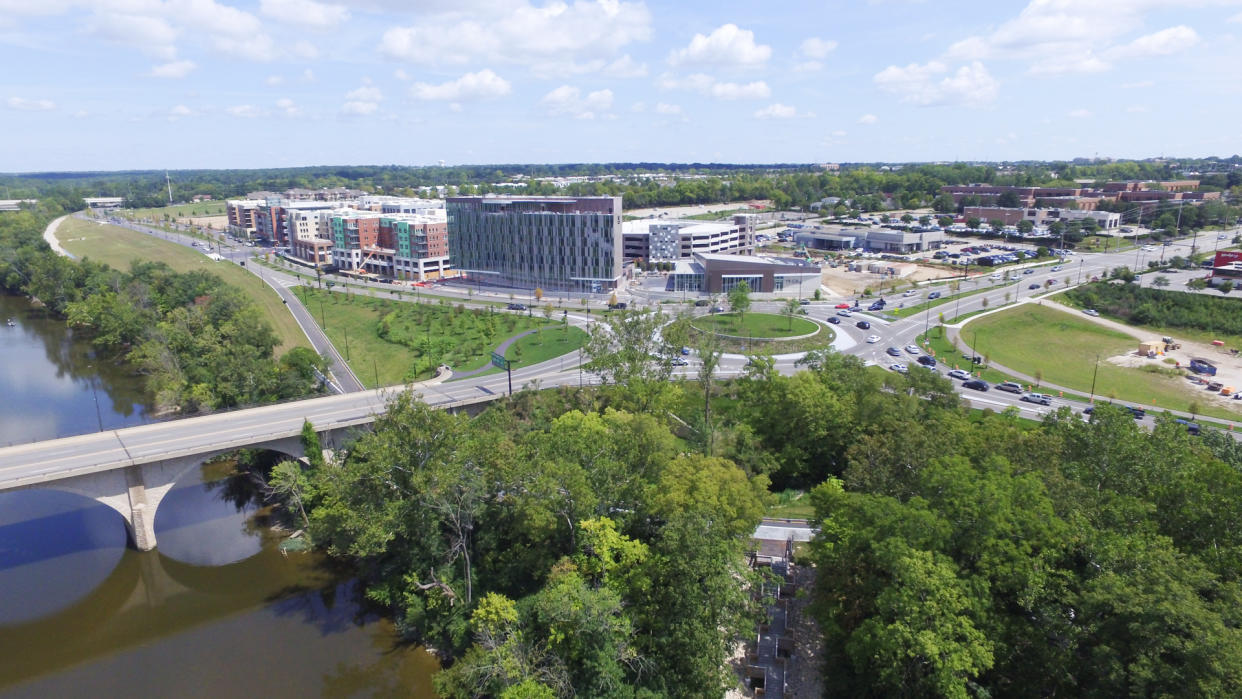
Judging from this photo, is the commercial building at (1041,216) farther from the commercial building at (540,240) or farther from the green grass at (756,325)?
the commercial building at (540,240)

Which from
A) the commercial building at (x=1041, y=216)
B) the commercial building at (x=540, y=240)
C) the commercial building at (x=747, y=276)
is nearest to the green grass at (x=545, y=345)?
the commercial building at (x=540, y=240)

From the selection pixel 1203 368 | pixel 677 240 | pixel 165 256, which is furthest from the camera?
pixel 165 256

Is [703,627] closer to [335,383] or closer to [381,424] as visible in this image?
[381,424]

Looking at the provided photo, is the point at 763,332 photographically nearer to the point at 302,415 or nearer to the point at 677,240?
the point at 677,240

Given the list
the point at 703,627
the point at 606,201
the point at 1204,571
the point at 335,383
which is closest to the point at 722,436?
the point at 703,627

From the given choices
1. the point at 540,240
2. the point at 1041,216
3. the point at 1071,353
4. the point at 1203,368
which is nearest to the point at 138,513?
the point at 540,240

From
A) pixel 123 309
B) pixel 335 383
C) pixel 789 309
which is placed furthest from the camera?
pixel 789 309
